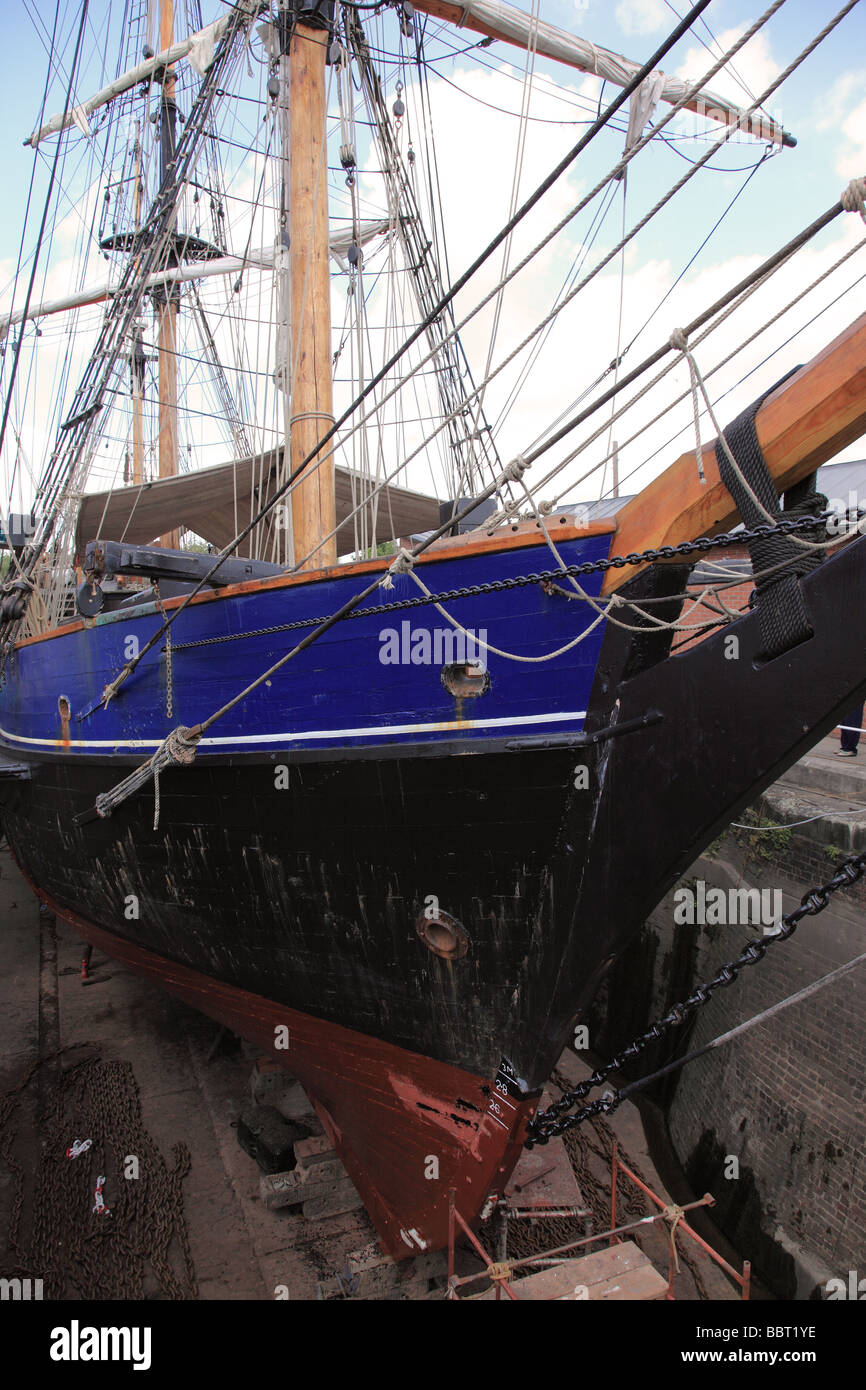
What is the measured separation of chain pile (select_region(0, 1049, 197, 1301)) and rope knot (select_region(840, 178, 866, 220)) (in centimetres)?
696

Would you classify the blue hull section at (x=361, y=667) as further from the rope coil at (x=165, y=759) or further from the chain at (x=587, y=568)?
the rope coil at (x=165, y=759)

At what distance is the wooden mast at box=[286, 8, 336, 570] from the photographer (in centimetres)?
613

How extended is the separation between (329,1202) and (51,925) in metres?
7.54

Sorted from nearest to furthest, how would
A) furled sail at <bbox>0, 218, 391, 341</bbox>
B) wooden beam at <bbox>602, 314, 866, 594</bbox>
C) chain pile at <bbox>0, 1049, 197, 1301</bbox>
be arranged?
wooden beam at <bbox>602, 314, 866, 594</bbox>, chain pile at <bbox>0, 1049, 197, 1301</bbox>, furled sail at <bbox>0, 218, 391, 341</bbox>

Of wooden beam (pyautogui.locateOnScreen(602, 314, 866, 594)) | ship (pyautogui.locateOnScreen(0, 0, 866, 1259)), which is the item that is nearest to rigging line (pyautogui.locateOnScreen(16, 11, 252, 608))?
ship (pyautogui.locateOnScreen(0, 0, 866, 1259))

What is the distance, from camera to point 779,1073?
6.56 metres

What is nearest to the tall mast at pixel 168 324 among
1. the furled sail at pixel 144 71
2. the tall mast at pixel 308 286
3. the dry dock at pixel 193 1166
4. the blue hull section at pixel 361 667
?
the furled sail at pixel 144 71

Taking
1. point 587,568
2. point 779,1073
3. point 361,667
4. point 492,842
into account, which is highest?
point 587,568

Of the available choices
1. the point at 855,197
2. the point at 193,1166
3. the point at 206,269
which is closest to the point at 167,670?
the point at 193,1166

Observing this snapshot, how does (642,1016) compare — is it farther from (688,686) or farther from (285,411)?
(285,411)

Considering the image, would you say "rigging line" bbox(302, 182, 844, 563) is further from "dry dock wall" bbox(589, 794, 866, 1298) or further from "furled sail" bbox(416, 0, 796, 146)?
"furled sail" bbox(416, 0, 796, 146)

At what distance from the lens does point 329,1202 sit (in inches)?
239

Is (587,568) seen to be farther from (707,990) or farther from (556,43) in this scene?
(556,43)

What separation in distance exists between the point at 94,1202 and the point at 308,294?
24.1 ft
